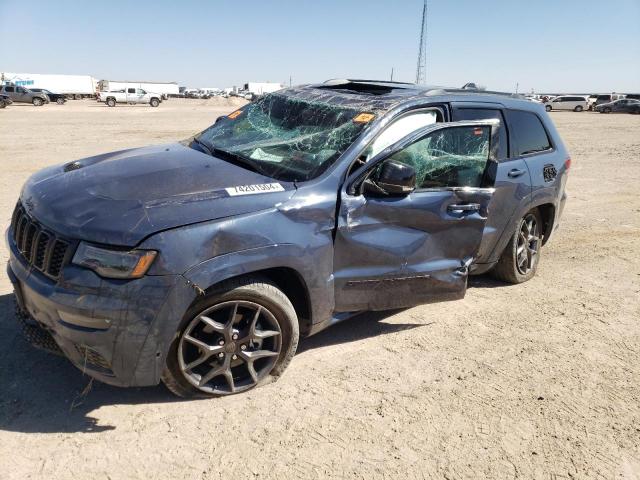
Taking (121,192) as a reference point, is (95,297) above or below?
below

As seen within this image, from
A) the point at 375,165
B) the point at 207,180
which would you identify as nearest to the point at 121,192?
the point at 207,180

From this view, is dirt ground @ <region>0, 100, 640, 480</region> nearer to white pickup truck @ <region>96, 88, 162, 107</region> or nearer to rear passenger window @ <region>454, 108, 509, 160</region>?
rear passenger window @ <region>454, 108, 509, 160</region>

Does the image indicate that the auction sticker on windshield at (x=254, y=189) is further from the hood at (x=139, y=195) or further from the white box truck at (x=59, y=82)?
the white box truck at (x=59, y=82)

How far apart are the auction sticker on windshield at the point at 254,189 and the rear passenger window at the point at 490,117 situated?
5.71 feet

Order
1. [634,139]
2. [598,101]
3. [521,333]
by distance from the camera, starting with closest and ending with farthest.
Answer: [521,333]
[634,139]
[598,101]

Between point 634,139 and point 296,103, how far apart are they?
22006 millimetres

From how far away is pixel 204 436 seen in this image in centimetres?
271

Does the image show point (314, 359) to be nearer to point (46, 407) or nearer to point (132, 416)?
point (132, 416)

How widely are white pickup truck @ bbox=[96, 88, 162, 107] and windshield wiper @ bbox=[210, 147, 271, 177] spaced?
5052 cm

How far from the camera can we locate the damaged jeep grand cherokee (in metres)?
2.56

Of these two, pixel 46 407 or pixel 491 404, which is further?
pixel 491 404

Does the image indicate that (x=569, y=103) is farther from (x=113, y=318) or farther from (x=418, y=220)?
(x=113, y=318)

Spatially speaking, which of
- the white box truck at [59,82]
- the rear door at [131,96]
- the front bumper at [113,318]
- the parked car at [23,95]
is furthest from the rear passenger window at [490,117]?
the white box truck at [59,82]

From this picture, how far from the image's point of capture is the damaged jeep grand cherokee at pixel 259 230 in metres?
2.56
